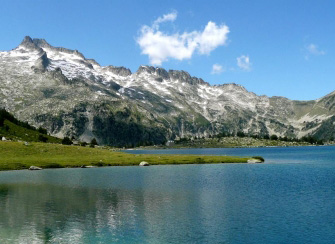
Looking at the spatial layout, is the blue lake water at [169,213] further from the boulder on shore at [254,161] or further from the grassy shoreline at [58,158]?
the boulder on shore at [254,161]

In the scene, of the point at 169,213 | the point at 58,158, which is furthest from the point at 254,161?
the point at 169,213

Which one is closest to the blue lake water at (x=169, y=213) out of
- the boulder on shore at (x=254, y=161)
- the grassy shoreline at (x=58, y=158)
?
the grassy shoreline at (x=58, y=158)

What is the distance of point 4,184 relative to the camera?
8094 centimetres

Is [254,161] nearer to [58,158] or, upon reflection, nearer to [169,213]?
[58,158]

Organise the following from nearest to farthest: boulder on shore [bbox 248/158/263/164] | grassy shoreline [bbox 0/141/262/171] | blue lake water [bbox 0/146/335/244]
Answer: blue lake water [bbox 0/146/335/244], grassy shoreline [bbox 0/141/262/171], boulder on shore [bbox 248/158/263/164]

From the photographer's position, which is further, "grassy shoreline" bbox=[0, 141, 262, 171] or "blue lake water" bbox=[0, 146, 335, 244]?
"grassy shoreline" bbox=[0, 141, 262, 171]

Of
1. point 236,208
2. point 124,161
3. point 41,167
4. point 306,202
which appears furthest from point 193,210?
point 124,161

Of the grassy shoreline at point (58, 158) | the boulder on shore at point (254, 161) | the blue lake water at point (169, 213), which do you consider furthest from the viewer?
the boulder on shore at point (254, 161)

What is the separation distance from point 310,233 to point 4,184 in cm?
6980

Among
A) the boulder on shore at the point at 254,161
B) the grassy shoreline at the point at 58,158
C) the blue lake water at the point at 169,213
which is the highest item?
the grassy shoreline at the point at 58,158

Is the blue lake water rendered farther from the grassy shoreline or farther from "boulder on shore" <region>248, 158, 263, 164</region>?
"boulder on shore" <region>248, 158, 263, 164</region>

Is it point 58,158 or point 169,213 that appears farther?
point 58,158

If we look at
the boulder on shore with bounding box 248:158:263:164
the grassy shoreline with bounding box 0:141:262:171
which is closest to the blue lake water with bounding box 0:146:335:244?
the grassy shoreline with bounding box 0:141:262:171

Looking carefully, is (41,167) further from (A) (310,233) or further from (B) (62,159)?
(A) (310,233)
